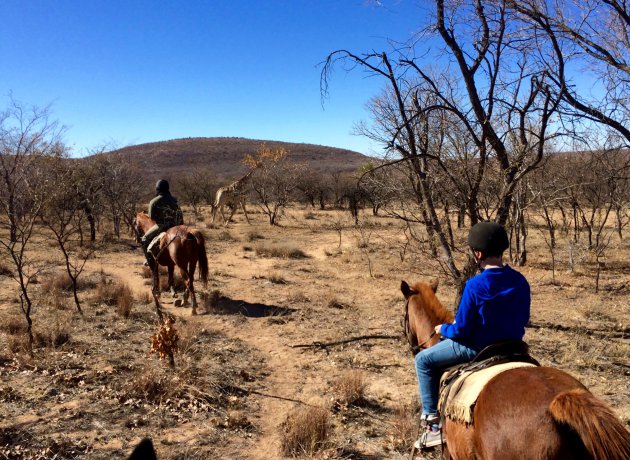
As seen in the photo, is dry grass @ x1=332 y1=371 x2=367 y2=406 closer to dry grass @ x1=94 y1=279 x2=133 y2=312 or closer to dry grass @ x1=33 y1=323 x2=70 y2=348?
dry grass @ x1=33 y1=323 x2=70 y2=348

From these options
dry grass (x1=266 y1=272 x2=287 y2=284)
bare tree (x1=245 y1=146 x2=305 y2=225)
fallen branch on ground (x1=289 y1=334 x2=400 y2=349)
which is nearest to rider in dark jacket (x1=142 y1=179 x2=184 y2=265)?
dry grass (x1=266 y1=272 x2=287 y2=284)

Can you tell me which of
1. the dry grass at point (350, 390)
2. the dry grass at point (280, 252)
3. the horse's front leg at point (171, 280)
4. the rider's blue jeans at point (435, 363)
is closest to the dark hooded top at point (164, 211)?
the horse's front leg at point (171, 280)

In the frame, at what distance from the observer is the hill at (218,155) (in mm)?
73750

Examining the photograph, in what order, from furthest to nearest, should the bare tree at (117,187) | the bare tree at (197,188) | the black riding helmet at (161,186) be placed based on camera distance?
1. the bare tree at (197,188)
2. the bare tree at (117,187)
3. the black riding helmet at (161,186)

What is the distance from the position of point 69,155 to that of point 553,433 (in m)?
18.2

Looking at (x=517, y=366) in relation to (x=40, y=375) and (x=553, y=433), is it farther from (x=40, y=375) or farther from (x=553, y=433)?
(x=40, y=375)

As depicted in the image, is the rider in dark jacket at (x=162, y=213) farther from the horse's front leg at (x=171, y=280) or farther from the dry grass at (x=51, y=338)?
the dry grass at (x=51, y=338)

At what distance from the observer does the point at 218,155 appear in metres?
83.2

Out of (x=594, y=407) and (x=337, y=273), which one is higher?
(x=594, y=407)

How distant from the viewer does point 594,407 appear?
6.04 feet

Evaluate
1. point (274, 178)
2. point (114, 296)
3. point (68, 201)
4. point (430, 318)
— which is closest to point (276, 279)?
point (114, 296)

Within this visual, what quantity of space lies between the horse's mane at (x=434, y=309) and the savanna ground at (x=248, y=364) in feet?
4.54

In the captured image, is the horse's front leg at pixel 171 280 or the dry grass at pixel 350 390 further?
the horse's front leg at pixel 171 280

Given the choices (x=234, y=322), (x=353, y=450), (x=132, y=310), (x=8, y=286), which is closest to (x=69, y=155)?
(x=8, y=286)
